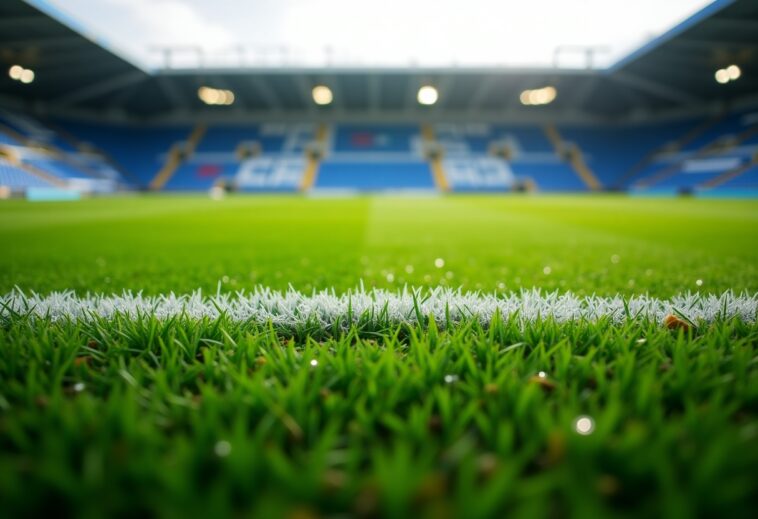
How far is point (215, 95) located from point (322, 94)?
7270 millimetres

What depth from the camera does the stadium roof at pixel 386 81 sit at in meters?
17.7

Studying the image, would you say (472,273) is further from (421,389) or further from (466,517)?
(466,517)

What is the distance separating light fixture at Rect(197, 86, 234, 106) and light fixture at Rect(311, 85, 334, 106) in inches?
240

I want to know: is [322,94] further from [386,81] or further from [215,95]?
[215,95]

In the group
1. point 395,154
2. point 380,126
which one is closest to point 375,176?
point 395,154

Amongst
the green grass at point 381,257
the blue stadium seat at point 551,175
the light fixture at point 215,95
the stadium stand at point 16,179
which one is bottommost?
the green grass at point 381,257

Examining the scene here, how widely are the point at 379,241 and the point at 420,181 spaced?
2563 cm

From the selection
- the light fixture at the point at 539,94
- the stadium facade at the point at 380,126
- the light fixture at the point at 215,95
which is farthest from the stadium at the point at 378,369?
the light fixture at the point at 539,94

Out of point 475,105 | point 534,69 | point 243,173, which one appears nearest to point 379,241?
point 534,69

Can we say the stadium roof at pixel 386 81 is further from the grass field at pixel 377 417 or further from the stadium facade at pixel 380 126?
the grass field at pixel 377 417

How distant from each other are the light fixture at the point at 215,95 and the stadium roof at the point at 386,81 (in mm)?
510

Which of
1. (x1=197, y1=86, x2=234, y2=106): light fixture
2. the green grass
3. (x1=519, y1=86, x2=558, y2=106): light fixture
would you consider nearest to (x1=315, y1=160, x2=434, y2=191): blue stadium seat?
(x1=197, y1=86, x2=234, y2=106): light fixture

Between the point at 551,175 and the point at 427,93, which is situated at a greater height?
the point at 427,93

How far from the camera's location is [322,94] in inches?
1092
